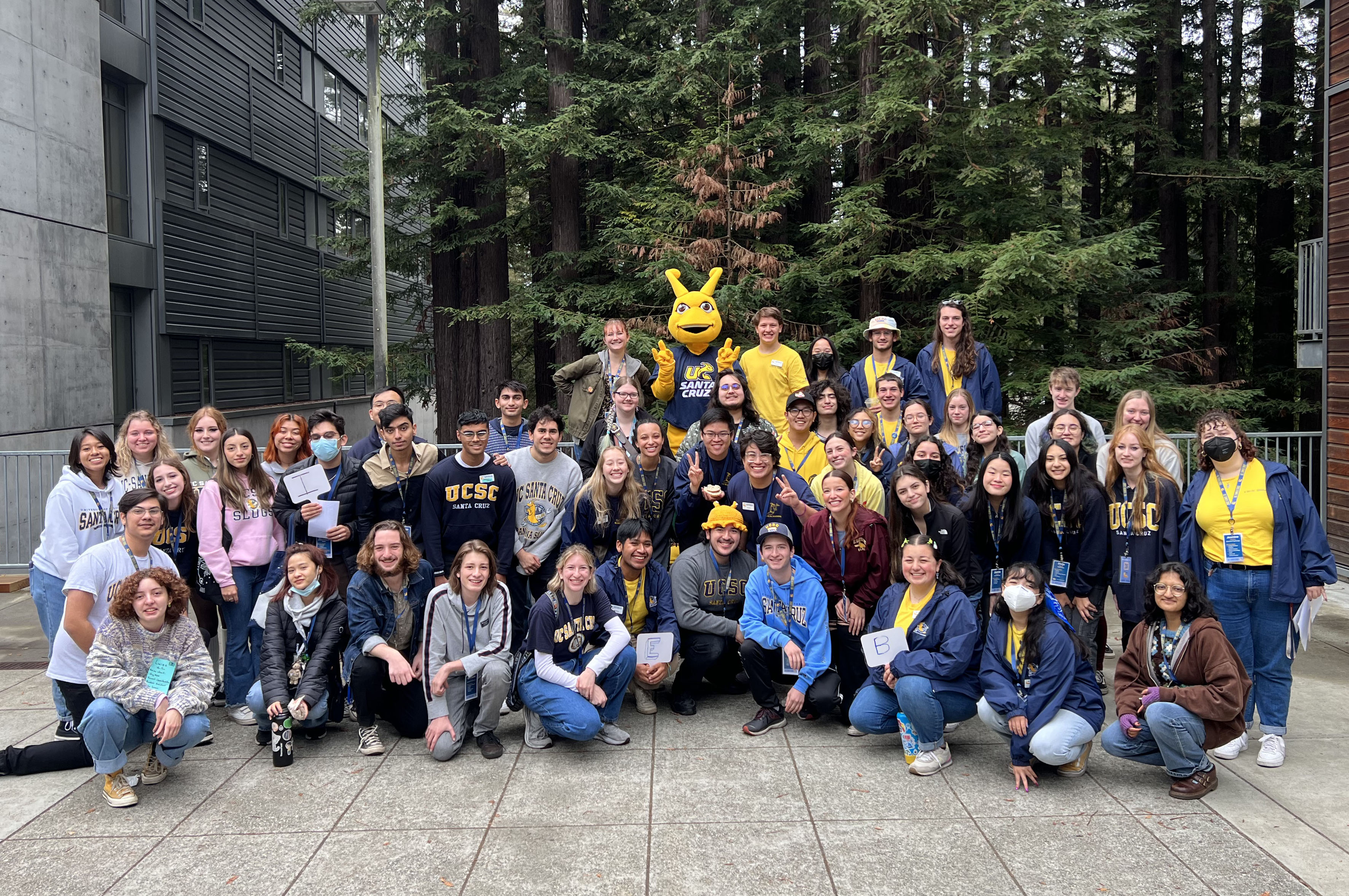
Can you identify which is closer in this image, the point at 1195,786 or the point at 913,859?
the point at 913,859

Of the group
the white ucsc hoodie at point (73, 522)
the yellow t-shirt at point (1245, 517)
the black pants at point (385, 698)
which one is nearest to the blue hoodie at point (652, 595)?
the black pants at point (385, 698)

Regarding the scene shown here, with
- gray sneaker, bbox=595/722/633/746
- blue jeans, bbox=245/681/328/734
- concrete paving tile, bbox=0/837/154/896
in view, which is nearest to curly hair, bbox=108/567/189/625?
blue jeans, bbox=245/681/328/734

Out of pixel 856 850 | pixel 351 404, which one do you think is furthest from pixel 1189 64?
pixel 351 404

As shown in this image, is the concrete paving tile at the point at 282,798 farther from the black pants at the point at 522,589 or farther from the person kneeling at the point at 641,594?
the person kneeling at the point at 641,594

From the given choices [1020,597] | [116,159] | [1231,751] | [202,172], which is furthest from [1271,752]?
[202,172]

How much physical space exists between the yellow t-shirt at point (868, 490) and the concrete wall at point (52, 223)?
10.8 m

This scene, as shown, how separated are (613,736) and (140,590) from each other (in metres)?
2.79

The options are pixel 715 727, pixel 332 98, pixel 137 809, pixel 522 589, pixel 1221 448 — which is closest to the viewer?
pixel 137 809

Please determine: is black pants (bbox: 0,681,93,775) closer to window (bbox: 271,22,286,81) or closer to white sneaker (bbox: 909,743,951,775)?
white sneaker (bbox: 909,743,951,775)

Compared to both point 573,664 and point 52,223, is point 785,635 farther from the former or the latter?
point 52,223

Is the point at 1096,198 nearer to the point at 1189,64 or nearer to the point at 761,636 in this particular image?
the point at 1189,64

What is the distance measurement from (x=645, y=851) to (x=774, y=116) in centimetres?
1168

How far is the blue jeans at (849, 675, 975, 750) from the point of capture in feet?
18.4

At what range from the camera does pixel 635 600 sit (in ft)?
21.7
